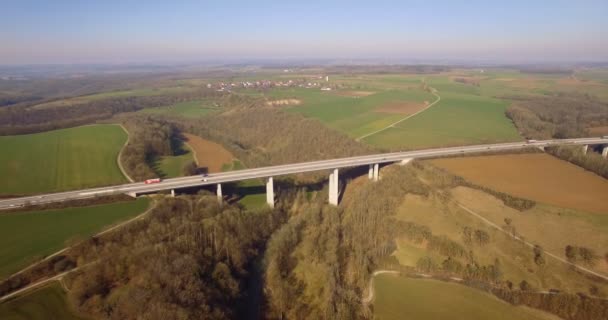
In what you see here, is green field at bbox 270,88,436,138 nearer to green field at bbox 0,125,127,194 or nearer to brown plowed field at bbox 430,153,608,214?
brown plowed field at bbox 430,153,608,214

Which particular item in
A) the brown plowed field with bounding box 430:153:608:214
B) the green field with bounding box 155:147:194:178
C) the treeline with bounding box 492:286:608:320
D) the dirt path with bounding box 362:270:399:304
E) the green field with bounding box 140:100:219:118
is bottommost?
the dirt path with bounding box 362:270:399:304

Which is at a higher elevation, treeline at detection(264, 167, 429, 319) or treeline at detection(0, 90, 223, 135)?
treeline at detection(0, 90, 223, 135)

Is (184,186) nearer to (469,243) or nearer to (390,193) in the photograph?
(390,193)

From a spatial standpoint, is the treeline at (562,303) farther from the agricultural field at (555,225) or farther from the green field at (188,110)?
the green field at (188,110)

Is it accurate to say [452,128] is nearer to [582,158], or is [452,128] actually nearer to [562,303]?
[582,158]

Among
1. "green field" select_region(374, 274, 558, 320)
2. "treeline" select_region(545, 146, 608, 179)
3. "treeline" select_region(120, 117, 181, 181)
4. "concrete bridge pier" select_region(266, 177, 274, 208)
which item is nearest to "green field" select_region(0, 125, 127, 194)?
"treeline" select_region(120, 117, 181, 181)

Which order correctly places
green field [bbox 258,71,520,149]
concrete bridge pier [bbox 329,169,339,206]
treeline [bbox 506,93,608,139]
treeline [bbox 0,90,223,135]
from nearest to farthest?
concrete bridge pier [bbox 329,169,339,206] < green field [bbox 258,71,520,149] < treeline [bbox 506,93,608,139] < treeline [bbox 0,90,223,135]

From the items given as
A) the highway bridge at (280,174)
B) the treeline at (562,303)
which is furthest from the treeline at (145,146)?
the treeline at (562,303)

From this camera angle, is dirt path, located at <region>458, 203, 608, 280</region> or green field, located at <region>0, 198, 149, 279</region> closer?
green field, located at <region>0, 198, 149, 279</region>
